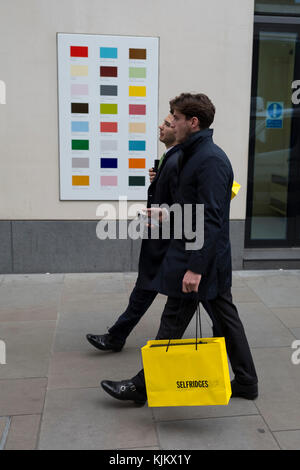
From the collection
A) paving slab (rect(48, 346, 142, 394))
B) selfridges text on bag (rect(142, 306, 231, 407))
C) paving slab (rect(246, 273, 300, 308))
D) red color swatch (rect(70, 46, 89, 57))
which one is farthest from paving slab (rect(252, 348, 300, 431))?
red color swatch (rect(70, 46, 89, 57))

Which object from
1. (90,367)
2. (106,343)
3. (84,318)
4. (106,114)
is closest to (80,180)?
(106,114)

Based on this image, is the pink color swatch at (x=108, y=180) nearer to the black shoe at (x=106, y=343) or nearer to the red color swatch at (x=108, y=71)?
the red color swatch at (x=108, y=71)

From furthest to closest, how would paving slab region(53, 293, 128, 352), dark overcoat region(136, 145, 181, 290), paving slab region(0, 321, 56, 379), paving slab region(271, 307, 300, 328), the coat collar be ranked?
paving slab region(271, 307, 300, 328)
paving slab region(53, 293, 128, 352)
paving slab region(0, 321, 56, 379)
dark overcoat region(136, 145, 181, 290)
the coat collar

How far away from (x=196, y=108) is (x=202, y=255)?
85 centimetres

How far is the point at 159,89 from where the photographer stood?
643 centimetres

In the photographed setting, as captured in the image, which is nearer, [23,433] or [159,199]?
[23,433]

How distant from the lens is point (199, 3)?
6305 millimetres

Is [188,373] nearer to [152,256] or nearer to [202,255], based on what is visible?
[202,255]

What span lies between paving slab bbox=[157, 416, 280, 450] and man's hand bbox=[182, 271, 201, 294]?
0.82 metres

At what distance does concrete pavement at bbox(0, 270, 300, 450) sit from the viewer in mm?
3219

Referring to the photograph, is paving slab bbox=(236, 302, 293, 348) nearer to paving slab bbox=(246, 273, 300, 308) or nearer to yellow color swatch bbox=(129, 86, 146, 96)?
paving slab bbox=(246, 273, 300, 308)

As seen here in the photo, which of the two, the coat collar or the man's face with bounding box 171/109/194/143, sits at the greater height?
the man's face with bounding box 171/109/194/143

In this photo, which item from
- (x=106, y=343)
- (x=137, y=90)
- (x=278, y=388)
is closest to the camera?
(x=278, y=388)
